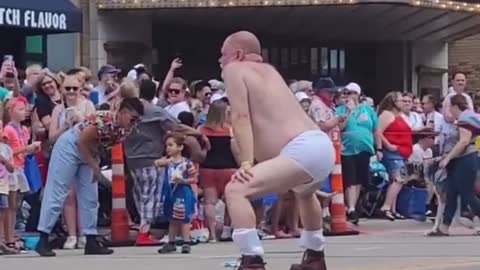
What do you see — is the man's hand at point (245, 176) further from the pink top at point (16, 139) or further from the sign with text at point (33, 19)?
the sign with text at point (33, 19)

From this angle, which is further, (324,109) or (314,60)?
(314,60)

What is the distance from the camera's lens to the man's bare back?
10062 millimetres

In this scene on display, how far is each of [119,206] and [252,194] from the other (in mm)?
5115

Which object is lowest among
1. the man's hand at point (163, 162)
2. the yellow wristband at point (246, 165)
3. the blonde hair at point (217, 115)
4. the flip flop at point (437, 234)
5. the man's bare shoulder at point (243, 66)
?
the flip flop at point (437, 234)

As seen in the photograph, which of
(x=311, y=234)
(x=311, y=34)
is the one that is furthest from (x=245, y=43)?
(x=311, y=34)

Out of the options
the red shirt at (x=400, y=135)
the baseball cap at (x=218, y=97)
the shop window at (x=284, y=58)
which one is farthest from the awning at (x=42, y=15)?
the shop window at (x=284, y=58)

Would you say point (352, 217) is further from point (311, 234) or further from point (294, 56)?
point (294, 56)

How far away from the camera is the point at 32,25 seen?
21.4 metres

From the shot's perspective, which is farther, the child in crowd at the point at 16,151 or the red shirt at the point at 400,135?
the red shirt at the point at 400,135

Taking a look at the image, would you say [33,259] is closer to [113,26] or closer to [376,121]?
[376,121]

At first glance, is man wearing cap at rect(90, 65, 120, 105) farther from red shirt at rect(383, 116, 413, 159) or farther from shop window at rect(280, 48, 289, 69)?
shop window at rect(280, 48, 289, 69)

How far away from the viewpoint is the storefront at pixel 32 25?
21047 millimetres

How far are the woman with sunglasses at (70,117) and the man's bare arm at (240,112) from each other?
13.0 ft

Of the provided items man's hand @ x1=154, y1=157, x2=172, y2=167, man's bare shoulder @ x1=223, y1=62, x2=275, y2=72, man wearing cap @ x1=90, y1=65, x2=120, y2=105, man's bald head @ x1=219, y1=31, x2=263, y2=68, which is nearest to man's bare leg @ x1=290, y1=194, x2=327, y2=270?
man's bare shoulder @ x1=223, y1=62, x2=275, y2=72
